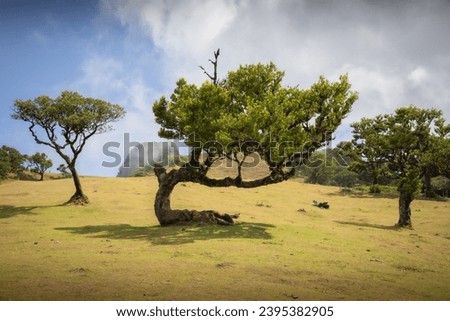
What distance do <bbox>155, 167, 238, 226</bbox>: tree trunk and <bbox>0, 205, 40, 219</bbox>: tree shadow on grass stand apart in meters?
12.2

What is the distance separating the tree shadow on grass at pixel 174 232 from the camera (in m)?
16.6

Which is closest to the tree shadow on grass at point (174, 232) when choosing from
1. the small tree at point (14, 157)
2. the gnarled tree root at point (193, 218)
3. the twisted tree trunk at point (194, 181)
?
the gnarled tree root at point (193, 218)

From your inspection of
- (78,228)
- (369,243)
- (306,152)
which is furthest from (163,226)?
(369,243)

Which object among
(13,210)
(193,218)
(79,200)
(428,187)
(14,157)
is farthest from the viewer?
(14,157)

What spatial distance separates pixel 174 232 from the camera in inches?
725

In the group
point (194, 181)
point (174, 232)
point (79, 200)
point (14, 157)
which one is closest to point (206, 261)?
point (174, 232)

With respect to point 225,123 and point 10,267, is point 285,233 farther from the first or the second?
point 10,267

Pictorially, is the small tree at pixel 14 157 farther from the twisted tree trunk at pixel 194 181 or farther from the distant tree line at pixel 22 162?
the twisted tree trunk at pixel 194 181

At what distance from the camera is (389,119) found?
28812 millimetres

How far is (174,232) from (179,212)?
318 cm

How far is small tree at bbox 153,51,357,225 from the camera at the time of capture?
1828 cm

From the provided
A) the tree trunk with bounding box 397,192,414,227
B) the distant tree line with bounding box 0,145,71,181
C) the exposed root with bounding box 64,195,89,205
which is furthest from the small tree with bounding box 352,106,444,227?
the distant tree line with bounding box 0,145,71,181

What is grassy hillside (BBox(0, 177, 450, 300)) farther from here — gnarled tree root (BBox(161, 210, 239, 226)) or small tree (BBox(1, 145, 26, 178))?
small tree (BBox(1, 145, 26, 178))

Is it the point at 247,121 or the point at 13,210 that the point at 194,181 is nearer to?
the point at 247,121
